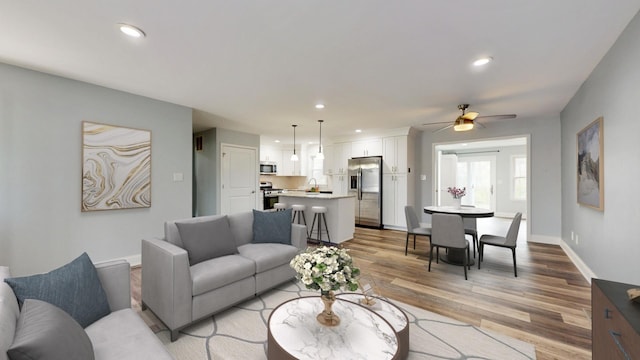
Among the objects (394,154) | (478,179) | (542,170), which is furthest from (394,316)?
(478,179)

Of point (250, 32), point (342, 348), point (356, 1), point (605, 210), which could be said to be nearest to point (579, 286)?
point (605, 210)

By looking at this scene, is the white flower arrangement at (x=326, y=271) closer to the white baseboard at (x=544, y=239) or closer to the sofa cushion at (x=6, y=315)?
the sofa cushion at (x=6, y=315)

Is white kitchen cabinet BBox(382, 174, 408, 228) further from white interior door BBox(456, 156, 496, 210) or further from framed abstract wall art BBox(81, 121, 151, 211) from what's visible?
framed abstract wall art BBox(81, 121, 151, 211)

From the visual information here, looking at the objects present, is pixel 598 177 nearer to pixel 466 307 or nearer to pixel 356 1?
pixel 466 307

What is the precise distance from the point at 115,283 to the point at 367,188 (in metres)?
5.42

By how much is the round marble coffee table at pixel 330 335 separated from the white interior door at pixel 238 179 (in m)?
4.89

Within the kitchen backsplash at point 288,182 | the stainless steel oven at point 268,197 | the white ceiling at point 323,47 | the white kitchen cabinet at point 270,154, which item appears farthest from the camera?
the kitchen backsplash at point 288,182

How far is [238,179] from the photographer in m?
6.48

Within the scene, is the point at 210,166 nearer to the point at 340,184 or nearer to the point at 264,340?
the point at 340,184

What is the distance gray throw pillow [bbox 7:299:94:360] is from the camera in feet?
2.72

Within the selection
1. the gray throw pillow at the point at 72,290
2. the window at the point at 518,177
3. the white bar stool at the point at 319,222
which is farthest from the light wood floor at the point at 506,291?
the window at the point at 518,177

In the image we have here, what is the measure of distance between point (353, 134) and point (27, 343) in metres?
6.29

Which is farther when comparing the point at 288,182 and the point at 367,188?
the point at 288,182

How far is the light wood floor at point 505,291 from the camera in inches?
83.3
